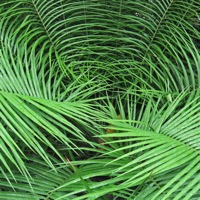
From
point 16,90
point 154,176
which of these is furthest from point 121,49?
point 154,176

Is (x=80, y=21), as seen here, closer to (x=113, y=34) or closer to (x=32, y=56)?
(x=113, y=34)

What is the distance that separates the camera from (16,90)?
3.45 feet

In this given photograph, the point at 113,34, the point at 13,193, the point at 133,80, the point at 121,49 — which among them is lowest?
the point at 13,193

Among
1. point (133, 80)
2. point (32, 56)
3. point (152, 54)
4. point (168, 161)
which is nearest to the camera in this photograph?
point (168, 161)

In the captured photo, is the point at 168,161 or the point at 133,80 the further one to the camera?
the point at 133,80

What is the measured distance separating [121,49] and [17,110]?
0.59 metres

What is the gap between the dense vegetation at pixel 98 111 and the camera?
0.85 metres

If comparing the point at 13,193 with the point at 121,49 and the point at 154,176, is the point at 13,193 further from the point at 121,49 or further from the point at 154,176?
the point at 121,49

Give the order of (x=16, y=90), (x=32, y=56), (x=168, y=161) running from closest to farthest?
(x=168, y=161)
(x=16, y=90)
(x=32, y=56)

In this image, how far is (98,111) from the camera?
3.71 feet

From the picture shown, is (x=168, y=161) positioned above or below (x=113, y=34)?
below

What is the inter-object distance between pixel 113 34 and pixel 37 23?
0.33 m

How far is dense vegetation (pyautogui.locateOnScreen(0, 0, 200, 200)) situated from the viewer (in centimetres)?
85

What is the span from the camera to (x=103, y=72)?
1.37 m
